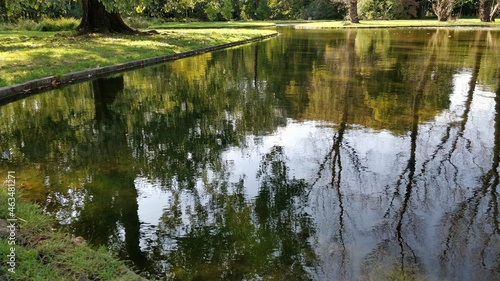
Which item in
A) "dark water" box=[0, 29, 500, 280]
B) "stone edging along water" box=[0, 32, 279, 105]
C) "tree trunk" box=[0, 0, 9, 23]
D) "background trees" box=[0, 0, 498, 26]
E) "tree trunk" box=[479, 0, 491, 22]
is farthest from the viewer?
"tree trunk" box=[479, 0, 491, 22]

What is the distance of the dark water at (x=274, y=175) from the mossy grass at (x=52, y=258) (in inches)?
11.3

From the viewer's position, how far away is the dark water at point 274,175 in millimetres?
3703

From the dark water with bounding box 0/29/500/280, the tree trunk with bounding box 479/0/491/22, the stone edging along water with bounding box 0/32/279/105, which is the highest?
the tree trunk with bounding box 479/0/491/22

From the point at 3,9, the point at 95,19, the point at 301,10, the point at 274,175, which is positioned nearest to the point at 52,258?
the point at 274,175

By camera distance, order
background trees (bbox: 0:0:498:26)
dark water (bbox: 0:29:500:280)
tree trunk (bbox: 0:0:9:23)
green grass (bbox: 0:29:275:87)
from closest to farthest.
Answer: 1. dark water (bbox: 0:29:500:280)
2. green grass (bbox: 0:29:275:87)
3. tree trunk (bbox: 0:0:9:23)
4. background trees (bbox: 0:0:498:26)

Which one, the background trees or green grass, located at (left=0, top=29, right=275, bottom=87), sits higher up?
the background trees

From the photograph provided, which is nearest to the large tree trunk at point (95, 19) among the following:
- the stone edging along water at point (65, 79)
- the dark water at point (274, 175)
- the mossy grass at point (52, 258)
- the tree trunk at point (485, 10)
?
the stone edging along water at point (65, 79)

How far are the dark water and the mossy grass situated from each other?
0.94ft

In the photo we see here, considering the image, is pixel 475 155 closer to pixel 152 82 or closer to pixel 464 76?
pixel 464 76

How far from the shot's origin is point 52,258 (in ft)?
10.9

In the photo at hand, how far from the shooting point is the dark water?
146 inches

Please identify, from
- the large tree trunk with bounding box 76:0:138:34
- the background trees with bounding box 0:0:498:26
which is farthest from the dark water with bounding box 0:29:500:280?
the background trees with bounding box 0:0:498:26

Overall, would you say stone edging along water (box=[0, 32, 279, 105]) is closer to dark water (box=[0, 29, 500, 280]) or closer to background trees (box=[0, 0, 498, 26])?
dark water (box=[0, 29, 500, 280])

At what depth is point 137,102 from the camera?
31.4 feet
